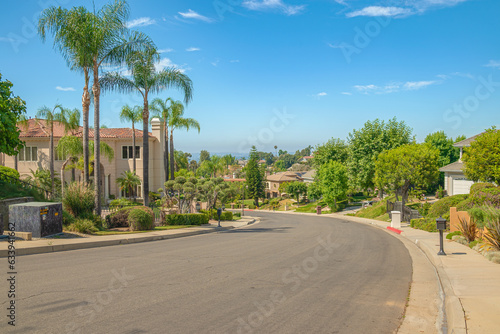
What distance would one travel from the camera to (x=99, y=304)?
672 centimetres

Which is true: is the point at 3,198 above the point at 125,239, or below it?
above

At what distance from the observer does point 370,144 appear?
49250 millimetres

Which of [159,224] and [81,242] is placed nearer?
[81,242]

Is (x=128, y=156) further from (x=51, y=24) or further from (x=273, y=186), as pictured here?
(x=273, y=186)

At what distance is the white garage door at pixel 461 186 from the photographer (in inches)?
1394

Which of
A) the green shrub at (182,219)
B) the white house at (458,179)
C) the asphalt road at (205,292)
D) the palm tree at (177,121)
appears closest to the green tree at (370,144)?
the white house at (458,179)

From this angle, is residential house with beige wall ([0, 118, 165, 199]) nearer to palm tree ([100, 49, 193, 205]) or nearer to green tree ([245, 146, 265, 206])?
palm tree ([100, 49, 193, 205])

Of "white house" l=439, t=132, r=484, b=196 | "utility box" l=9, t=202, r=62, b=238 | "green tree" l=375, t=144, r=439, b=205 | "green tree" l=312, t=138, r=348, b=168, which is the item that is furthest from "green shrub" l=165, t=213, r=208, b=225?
"green tree" l=312, t=138, r=348, b=168

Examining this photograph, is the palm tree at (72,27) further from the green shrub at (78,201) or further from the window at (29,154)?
the window at (29,154)

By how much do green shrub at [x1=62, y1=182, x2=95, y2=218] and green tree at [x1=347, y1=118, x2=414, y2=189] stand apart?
123ft

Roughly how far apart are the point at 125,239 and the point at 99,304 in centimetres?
891

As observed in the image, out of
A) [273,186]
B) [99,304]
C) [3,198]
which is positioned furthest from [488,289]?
[273,186]

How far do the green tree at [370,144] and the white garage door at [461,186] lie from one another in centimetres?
1132

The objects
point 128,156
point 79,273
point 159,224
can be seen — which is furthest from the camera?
point 128,156
